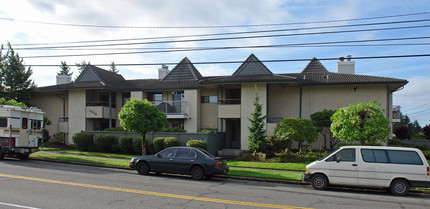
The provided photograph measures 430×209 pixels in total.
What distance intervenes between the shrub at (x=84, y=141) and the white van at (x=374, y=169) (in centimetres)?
1797

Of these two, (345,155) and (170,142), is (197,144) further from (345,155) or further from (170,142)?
(345,155)

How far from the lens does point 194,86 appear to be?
2689 centimetres

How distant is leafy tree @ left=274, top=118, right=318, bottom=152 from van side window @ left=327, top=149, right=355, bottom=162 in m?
8.27

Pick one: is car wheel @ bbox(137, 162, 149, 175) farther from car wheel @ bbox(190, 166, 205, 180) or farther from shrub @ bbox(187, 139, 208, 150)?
shrub @ bbox(187, 139, 208, 150)

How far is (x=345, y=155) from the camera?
1193 cm

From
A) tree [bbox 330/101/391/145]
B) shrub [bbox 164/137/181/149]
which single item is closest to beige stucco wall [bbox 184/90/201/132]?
shrub [bbox 164/137/181/149]

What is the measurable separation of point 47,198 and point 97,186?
213 cm

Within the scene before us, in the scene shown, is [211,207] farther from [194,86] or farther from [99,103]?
[99,103]

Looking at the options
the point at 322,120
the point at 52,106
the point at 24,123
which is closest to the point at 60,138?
the point at 52,106

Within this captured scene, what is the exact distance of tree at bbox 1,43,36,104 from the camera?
98.9 ft

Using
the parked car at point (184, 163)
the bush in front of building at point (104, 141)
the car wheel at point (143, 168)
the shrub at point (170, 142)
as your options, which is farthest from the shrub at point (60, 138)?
the car wheel at point (143, 168)

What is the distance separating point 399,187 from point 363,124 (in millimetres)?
3428

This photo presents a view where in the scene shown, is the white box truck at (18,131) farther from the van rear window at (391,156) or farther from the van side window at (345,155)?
the van rear window at (391,156)

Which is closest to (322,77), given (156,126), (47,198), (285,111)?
(285,111)
